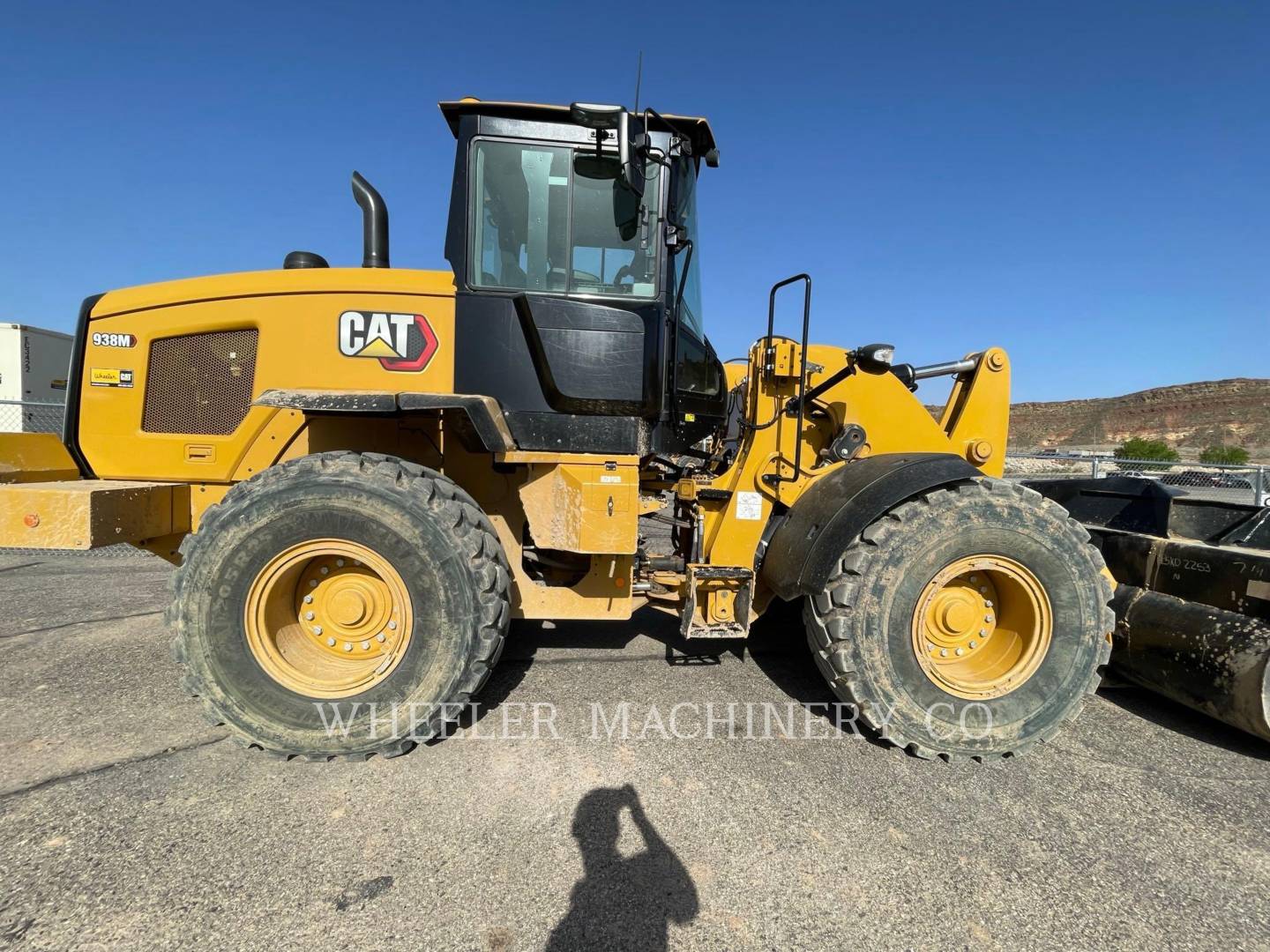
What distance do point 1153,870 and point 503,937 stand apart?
211cm

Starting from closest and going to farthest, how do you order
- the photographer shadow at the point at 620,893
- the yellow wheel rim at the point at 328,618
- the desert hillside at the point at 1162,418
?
1. the photographer shadow at the point at 620,893
2. the yellow wheel rim at the point at 328,618
3. the desert hillside at the point at 1162,418

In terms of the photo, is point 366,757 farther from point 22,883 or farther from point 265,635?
point 22,883

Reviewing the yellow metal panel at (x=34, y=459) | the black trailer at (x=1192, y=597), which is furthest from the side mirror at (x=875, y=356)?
the yellow metal panel at (x=34, y=459)

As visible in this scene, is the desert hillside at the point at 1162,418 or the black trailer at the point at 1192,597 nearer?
Answer: the black trailer at the point at 1192,597

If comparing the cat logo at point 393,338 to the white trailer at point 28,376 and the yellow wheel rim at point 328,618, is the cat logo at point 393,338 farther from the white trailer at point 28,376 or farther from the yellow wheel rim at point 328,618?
the white trailer at point 28,376

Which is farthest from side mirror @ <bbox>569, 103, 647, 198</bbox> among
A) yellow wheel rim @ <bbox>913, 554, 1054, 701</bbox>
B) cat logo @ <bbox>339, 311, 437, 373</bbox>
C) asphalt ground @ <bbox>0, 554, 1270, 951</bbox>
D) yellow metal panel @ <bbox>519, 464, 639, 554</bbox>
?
asphalt ground @ <bbox>0, 554, 1270, 951</bbox>

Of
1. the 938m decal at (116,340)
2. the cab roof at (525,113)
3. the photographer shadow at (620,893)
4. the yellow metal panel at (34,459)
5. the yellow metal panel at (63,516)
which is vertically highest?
the cab roof at (525,113)

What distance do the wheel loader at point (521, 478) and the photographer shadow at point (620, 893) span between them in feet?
2.66

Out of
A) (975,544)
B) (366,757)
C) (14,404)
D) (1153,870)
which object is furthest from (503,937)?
(14,404)

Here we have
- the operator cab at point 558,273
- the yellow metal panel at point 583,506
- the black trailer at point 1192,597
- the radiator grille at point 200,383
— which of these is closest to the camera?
the black trailer at point 1192,597

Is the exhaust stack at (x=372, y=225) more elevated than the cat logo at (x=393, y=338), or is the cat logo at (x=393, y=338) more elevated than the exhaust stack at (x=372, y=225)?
the exhaust stack at (x=372, y=225)

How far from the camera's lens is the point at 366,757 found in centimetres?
256

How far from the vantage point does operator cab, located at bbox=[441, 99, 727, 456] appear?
290cm

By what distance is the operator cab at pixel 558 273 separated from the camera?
290 centimetres
